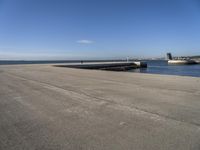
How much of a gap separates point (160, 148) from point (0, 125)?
10.6 feet

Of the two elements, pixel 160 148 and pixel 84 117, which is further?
pixel 84 117

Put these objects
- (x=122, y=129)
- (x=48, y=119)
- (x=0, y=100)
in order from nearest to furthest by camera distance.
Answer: (x=122, y=129)
(x=48, y=119)
(x=0, y=100)

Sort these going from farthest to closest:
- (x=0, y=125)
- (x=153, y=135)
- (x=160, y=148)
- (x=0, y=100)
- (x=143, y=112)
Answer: (x=0, y=100) < (x=143, y=112) < (x=0, y=125) < (x=153, y=135) < (x=160, y=148)

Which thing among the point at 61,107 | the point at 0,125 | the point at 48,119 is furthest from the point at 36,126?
the point at 61,107

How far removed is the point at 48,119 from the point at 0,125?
0.99 m

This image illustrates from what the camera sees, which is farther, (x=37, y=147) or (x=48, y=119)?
(x=48, y=119)

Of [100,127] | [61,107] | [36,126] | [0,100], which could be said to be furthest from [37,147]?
[0,100]

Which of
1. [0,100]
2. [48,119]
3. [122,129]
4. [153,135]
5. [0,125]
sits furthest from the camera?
[0,100]

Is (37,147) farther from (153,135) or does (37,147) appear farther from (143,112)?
(143,112)

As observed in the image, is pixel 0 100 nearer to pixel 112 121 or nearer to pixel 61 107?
pixel 61 107

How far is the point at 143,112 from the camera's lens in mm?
4824

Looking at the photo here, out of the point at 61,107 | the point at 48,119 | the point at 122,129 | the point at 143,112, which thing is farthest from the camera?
the point at 61,107

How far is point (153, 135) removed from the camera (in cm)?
342

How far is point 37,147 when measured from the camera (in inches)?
118
